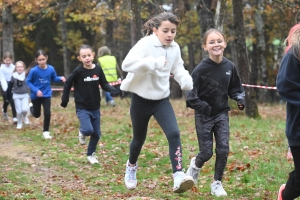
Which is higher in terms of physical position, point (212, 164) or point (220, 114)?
point (220, 114)

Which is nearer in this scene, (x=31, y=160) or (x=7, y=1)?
(x=31, y=160)

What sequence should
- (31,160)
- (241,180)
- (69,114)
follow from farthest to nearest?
(69,114)
(31,160)
(241,180)

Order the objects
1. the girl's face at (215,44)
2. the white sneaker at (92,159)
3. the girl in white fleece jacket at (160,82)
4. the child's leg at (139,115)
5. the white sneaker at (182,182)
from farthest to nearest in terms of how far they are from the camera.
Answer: the white sneaker at (92,159) → the girl's face at (215,44) → the child's leg at (139,115) → the girl in white fleece jacket at (160,82) → the white sneaker at (182,182)

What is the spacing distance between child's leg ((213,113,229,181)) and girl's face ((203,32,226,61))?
77 cm

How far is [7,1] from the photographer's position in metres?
15.9

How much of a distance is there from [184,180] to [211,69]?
4.89 feet

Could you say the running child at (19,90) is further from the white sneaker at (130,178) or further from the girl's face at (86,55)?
the white sneaker at (130,178)

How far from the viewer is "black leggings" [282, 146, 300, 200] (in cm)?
529

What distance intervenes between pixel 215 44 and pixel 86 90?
3.24 m

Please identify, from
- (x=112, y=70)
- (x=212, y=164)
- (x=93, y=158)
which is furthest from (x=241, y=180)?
(x=112, y=70)

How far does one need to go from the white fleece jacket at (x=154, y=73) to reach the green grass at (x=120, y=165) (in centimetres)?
128

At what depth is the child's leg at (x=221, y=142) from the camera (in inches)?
276

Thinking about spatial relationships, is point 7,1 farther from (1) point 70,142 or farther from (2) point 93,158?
(2) point 93,158

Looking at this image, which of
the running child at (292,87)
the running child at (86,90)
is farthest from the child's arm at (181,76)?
the running child at (86,90)
